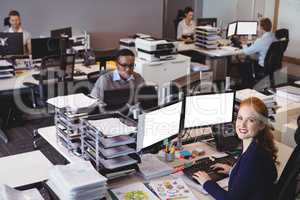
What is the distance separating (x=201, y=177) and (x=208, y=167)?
0.69ft

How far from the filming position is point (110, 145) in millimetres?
2303

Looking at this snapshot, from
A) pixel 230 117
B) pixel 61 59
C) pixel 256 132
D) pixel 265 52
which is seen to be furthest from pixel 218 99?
pixel 265 52

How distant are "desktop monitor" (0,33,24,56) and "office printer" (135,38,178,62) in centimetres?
161

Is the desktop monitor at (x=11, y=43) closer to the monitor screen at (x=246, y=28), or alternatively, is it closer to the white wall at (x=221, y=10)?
the monitor screen at (x=246, y=28)

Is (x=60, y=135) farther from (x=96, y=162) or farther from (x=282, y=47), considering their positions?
(x=282, y=47)

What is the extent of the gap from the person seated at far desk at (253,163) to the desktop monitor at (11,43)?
12.3ft

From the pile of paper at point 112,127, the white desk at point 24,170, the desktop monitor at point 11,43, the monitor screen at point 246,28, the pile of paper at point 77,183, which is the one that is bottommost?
the white desk at point 24,170

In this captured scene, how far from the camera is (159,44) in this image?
5418mm

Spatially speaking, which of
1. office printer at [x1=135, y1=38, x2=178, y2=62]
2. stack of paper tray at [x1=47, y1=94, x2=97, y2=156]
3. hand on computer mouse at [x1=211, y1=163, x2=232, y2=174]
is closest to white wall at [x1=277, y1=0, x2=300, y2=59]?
office printer at [x1=135, y1=38, x2=178, y2=62]

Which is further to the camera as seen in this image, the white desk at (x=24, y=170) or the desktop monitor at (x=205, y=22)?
the desktop monitor at (x=205, y=22)

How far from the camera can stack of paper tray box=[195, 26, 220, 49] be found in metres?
6.51

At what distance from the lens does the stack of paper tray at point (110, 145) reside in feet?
7.59

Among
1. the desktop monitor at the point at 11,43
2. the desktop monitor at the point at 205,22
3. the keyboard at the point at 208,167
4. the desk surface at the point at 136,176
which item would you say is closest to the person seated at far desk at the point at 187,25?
the desktop monitor at the point at 205,22

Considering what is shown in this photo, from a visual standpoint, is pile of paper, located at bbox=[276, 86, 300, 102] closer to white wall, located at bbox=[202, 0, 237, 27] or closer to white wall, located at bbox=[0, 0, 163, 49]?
white wall, located at bbox=[0, 0, 163, 49]
